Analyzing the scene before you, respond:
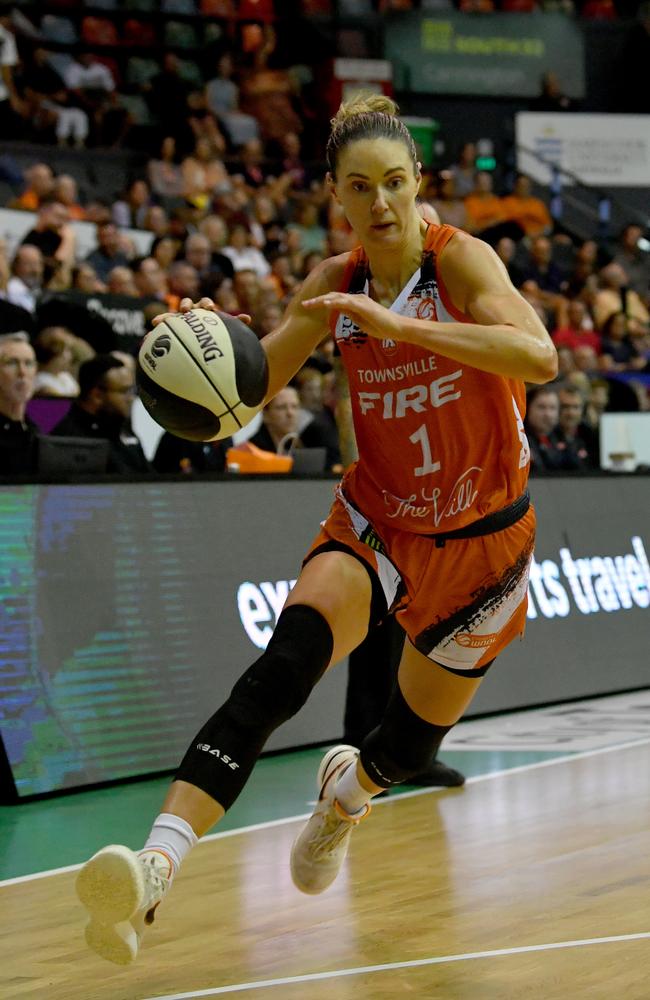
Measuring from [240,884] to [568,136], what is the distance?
19.3m

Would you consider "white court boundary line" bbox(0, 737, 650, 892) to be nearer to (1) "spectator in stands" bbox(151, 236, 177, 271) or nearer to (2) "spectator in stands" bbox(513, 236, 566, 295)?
(1) "spectator in stands" bbox(151, 236, 177, 271)

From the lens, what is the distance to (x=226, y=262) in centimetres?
1412


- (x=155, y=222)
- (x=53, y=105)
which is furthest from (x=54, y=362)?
(x=53, y=105)

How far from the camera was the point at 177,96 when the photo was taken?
61.3 feet

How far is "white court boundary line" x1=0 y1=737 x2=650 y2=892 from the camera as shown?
5.17 m

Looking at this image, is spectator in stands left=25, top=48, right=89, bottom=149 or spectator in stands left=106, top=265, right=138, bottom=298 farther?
spectator in stands left=25, top=48, right=89, bottom=149

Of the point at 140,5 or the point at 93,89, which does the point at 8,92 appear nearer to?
the point at 93,89

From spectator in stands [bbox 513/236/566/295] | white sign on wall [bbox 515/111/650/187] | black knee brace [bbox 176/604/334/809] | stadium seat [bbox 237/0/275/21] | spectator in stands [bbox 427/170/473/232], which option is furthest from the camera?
white sign on wall [bbox 515/111/650/187]

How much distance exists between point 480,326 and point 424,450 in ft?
1.56

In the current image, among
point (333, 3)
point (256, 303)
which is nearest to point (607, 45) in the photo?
point (333, 3)

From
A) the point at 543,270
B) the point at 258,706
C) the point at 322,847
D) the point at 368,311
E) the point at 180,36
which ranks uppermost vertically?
the point at 368,311

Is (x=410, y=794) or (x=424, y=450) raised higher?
(x=424, y=450)

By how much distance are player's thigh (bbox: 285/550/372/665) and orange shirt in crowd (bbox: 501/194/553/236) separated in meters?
16.8

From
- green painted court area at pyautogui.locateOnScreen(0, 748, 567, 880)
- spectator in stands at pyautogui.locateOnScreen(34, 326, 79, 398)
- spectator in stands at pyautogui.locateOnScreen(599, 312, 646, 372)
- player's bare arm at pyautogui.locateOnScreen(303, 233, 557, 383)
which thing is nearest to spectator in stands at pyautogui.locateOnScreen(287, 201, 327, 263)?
spectator in stands at pyautogui.locateOnScreen(599, 312, 646, 372)
